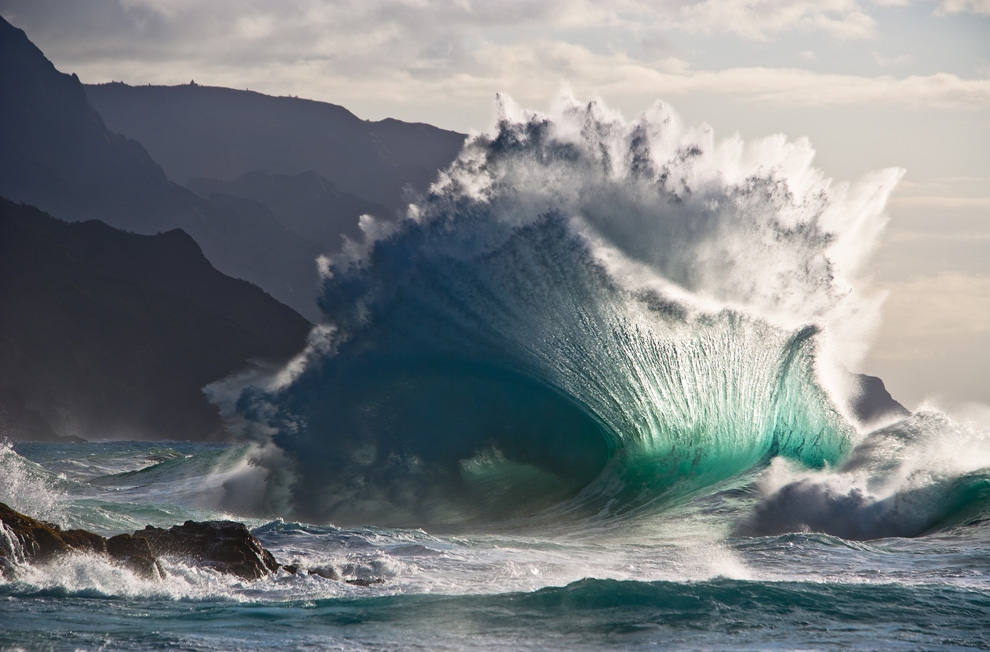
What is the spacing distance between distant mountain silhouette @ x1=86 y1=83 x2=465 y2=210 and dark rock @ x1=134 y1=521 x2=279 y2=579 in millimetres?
122254

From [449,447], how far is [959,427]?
9.73 metres

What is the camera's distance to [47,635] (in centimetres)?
709

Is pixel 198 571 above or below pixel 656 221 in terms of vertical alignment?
below

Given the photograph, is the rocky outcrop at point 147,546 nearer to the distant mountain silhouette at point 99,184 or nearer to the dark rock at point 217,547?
the dark rock at point 217,547

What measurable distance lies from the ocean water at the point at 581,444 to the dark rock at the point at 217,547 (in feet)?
0.91

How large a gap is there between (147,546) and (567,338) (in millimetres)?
9848

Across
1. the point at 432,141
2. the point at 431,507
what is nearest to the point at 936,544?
the point at 431,507

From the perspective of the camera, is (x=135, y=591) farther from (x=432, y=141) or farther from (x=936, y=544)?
(x=432, y=141)

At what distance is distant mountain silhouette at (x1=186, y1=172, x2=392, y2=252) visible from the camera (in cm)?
12255

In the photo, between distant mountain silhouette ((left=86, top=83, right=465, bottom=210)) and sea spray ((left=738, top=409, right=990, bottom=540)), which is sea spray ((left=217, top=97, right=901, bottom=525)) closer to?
sea spray ((left=738, top=409, right=990, bottom=540))

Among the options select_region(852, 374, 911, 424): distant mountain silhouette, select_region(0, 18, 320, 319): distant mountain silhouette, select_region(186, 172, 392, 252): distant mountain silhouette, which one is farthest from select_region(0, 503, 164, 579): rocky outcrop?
select_region(186, 172, 392, 252): distant mountain silhouette

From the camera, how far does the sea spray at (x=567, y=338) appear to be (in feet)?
54.0

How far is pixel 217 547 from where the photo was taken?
9.73 m

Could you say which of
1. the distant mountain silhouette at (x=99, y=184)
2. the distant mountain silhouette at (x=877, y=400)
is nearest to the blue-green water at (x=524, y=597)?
the distant mountain silhouette at (x=877, y=400)
